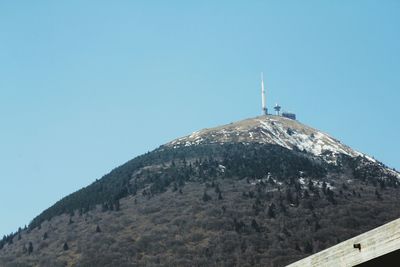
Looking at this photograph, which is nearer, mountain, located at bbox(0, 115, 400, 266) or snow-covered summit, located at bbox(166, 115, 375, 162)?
mountain, located at bbox(0, 115, 400, 266)

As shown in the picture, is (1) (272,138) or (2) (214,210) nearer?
(2) (214,210)

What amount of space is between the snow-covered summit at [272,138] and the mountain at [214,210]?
3.57 m

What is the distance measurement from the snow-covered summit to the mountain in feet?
11.7

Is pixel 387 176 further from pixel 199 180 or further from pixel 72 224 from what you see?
pixel 72 224

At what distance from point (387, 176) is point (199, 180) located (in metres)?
44.7

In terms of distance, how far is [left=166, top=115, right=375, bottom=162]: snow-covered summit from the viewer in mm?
179500

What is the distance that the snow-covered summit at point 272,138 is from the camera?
180 meters

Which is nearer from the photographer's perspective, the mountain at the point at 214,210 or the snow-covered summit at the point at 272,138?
the mountain at the point at 214,210

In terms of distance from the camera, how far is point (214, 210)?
373ft

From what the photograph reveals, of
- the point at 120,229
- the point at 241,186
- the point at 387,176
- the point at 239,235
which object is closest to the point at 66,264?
the point at 120,229

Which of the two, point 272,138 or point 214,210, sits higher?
point 272,138

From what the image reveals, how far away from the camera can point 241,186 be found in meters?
132

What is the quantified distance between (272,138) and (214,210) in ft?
239

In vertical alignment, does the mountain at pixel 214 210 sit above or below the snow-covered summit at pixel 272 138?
below
